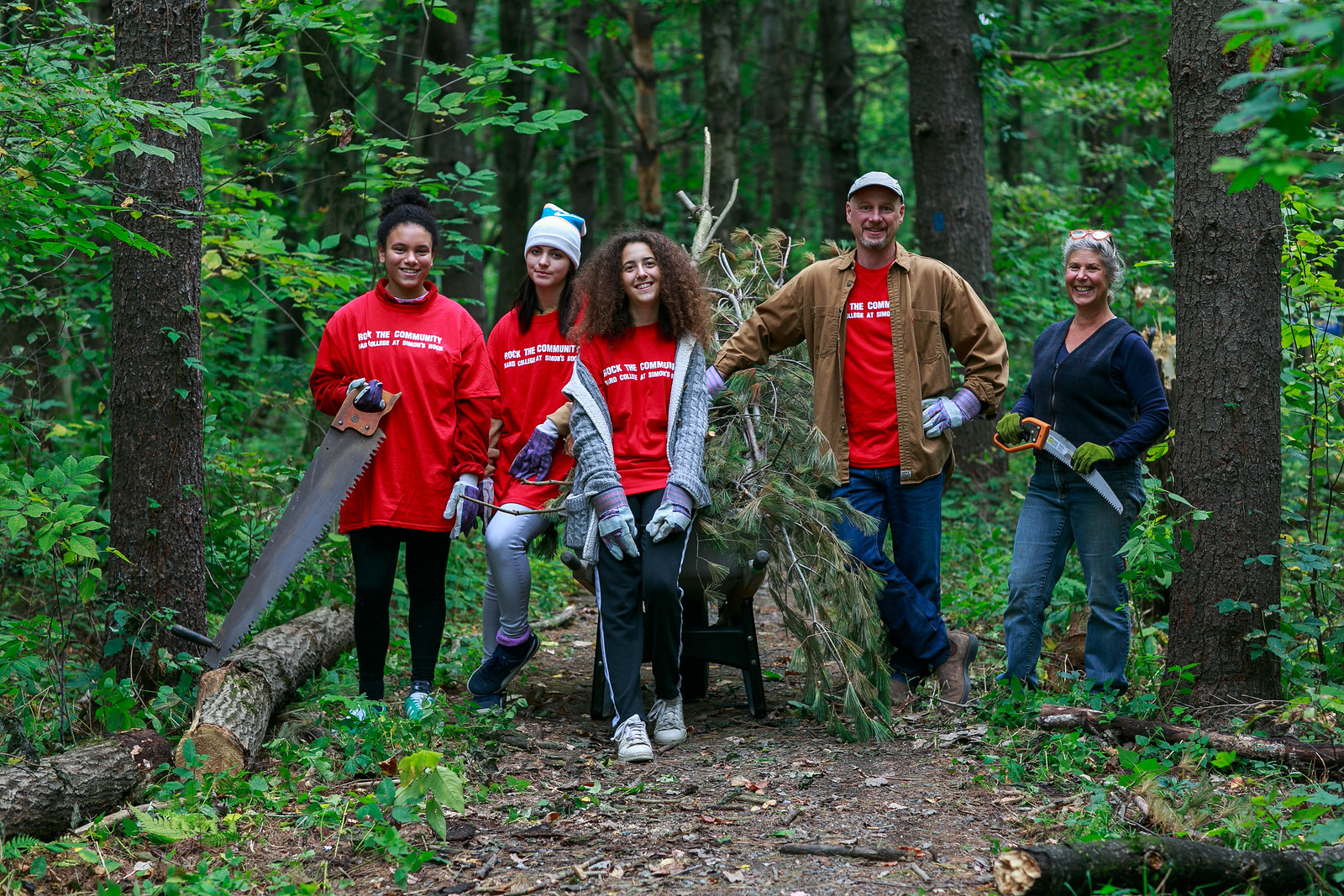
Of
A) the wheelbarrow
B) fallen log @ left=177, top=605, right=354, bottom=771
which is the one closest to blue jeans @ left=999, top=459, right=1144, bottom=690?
the wheelbarrow

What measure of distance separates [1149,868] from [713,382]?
2.69 meters

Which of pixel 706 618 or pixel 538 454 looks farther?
pixel 706 618

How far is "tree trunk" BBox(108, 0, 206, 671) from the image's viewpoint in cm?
479

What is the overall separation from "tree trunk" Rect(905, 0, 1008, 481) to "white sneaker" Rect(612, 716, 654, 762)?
570 centimetres

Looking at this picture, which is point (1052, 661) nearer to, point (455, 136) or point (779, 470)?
point (779, 470)

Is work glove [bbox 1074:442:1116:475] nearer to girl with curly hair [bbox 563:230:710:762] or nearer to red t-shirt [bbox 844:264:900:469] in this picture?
Answer: red t-shirt [bbox 844:264:900:469]

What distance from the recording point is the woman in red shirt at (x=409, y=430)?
4652 millimetres

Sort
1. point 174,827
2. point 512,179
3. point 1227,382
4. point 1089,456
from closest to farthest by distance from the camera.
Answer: point 174,827
point 1227,382
point 1089,456
point 512,179

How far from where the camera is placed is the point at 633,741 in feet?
14.1

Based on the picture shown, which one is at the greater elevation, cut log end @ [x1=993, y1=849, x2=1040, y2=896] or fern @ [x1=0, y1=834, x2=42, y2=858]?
cut log end @ [x1=993, y1=849, x2=1040, y2=896]

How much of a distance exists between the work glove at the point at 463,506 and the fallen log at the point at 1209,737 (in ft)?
8.24

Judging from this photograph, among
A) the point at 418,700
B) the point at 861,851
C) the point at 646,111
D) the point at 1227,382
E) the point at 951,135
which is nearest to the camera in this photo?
the point at 861,851

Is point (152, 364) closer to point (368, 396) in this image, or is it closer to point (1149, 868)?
point (368, 396)

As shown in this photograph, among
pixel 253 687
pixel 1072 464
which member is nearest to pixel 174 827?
pixel 253 687
